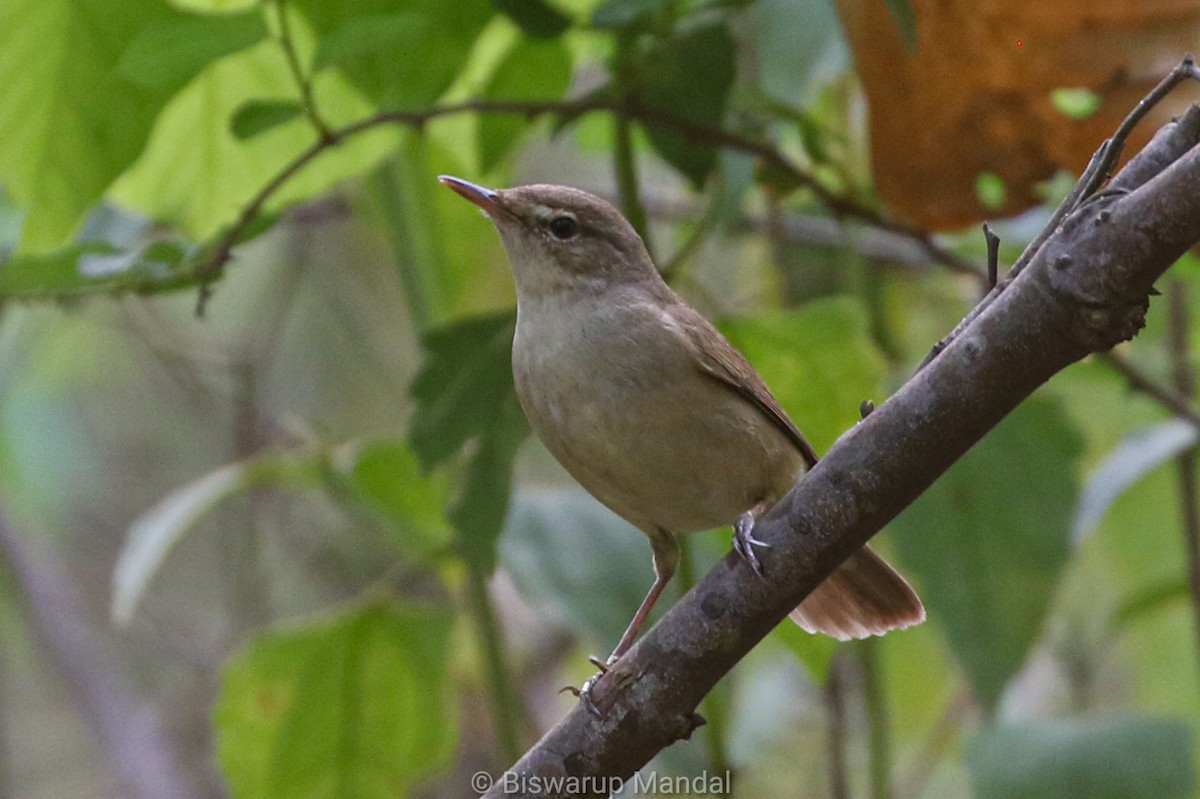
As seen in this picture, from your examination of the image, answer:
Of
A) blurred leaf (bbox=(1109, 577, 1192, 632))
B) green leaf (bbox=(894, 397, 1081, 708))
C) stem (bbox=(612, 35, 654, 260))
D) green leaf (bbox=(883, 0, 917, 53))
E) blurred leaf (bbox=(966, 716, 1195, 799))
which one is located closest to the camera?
green leaf (bbox=(883, 0, 917, 53))

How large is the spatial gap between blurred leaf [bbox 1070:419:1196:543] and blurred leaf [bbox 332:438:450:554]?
140 cm

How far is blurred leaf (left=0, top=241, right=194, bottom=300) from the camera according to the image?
2211 mm

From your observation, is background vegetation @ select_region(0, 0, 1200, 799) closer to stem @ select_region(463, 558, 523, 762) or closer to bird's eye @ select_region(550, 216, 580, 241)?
stem @ select_region(463, 558, 523, 762)

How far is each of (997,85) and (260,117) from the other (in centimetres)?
127

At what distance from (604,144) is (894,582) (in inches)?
62.2

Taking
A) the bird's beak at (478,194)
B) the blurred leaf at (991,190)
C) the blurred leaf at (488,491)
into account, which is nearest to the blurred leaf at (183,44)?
the bird's beak at (478,194)

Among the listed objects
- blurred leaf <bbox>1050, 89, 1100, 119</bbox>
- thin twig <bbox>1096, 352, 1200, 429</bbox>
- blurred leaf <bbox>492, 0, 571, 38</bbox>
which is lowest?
thin twig <bbox>1096, 352, 1200, 429</bbox>

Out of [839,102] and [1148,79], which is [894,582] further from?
[839,102]

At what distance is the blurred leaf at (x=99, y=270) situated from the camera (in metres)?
2.21

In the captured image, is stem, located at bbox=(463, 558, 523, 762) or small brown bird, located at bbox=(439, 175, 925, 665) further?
stem, located at bbox=(463, 558, 523, 762)

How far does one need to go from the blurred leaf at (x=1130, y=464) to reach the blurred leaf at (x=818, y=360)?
1.82 ft

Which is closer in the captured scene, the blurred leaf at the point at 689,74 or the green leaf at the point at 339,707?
the blurred leaf at the point at 689,74

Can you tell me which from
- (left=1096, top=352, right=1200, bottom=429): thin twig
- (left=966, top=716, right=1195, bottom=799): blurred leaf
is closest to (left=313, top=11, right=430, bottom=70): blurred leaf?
(left=1096, top=352, right=1200, bottom=429): thin twig

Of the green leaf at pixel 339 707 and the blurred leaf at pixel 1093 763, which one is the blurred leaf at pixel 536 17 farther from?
the blurred leaf at pixel 1093 763
